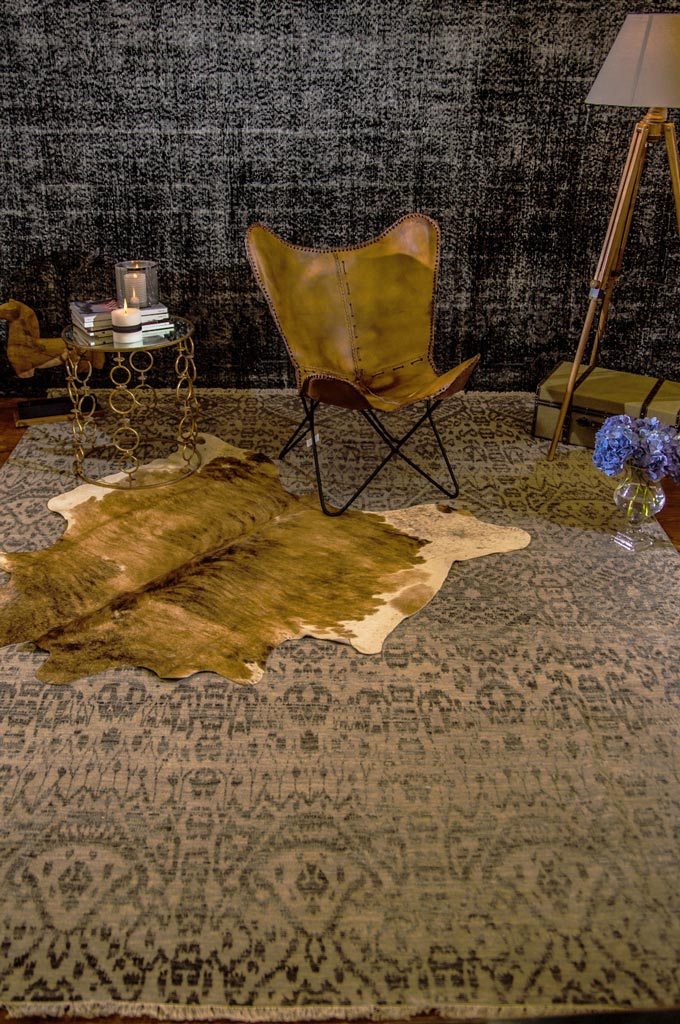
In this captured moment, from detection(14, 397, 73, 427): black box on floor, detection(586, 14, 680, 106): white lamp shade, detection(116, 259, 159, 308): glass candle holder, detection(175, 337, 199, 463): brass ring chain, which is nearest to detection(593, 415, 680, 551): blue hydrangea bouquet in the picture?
detection(586, 14, 680, 106): white lamp shade

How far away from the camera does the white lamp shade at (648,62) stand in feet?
9.09

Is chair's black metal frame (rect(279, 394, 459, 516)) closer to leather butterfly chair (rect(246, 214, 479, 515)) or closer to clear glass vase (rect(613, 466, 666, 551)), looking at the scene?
leather butterfly chair (rect(246, 214, 479, 515))

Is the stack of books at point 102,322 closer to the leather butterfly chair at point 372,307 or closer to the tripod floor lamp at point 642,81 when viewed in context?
the leather butterfly chair at point 372,307

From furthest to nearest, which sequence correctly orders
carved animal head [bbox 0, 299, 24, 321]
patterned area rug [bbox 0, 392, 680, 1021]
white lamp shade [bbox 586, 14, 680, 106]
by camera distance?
carved animal head [bbox 0, 299, 24, 321] → white lamp shade [bbox 586, 14, 680, 106] → patterned area rug [bbox 0, 392, 680, 1021]

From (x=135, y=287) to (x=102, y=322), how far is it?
0.19m

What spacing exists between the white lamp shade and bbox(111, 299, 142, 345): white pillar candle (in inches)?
63.3

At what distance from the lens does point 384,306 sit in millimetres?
3291

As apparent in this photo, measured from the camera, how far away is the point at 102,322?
302 cm

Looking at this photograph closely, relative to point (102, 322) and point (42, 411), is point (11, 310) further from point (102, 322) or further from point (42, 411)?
point (102, 322)

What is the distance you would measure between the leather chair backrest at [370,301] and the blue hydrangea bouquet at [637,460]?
825 millimetres

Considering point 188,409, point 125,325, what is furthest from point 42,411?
point 125,325

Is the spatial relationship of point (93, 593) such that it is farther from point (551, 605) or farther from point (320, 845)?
point (551, 605)

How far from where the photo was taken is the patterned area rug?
1.56m

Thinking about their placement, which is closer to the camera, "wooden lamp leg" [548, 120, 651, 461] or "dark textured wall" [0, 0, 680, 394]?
"wooden lamp leg" [548, 120, 651, 461]
